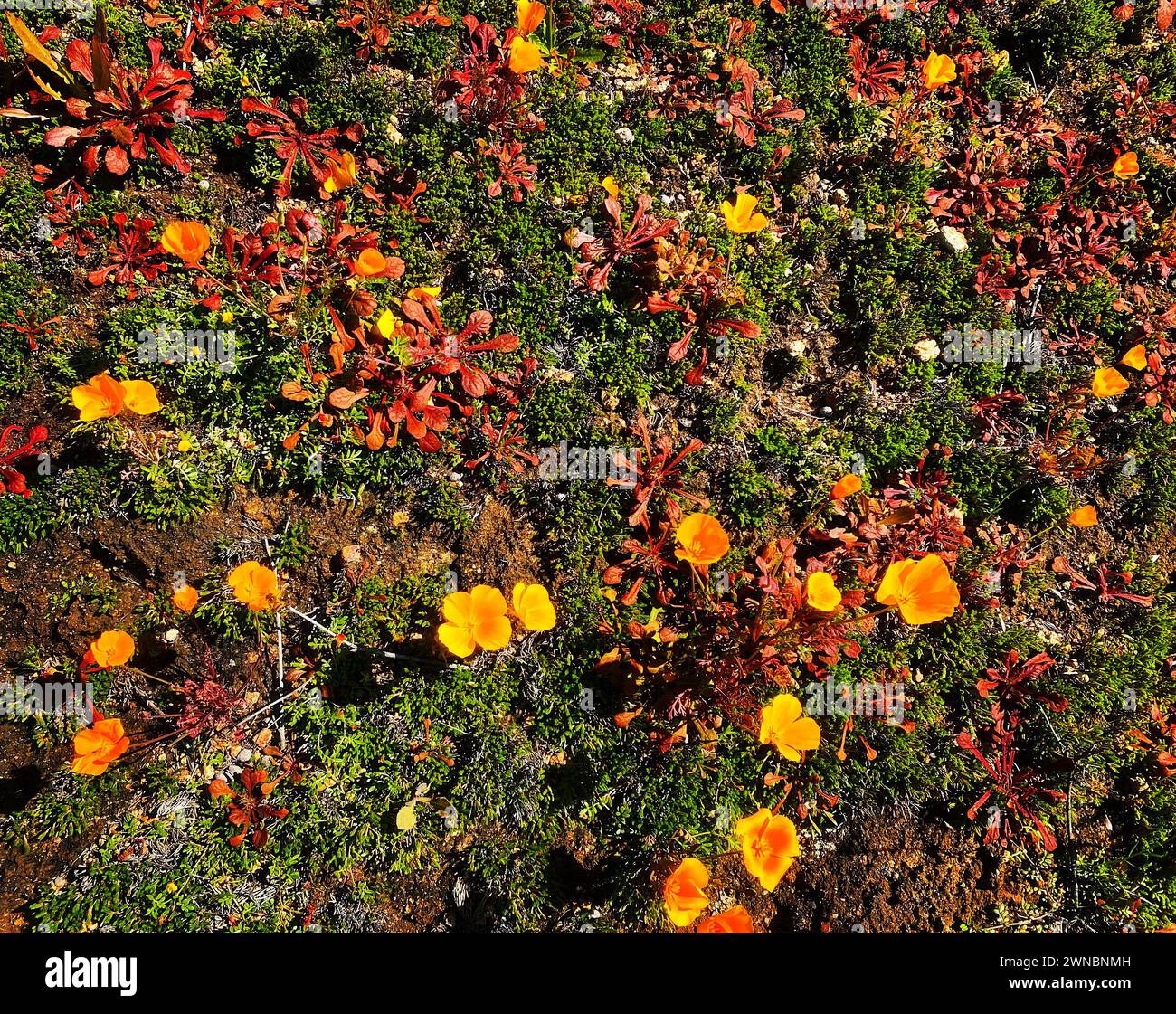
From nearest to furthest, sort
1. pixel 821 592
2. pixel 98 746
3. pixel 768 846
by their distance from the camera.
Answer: pixel 768 846 < pixel 98 746 < pixel 821 592

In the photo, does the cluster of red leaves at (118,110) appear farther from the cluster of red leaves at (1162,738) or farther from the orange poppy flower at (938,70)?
the cluster of red leaves at (1162,738)

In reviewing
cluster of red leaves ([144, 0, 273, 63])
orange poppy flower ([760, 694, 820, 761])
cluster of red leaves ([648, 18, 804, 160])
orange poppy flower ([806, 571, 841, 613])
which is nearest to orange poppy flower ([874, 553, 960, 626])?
orange poppy flower ([806, 571, 841, 613])

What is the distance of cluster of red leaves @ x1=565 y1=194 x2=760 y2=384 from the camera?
4379 millimetres

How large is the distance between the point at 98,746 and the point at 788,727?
320 centimetres

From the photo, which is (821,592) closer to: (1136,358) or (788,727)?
(788,727)

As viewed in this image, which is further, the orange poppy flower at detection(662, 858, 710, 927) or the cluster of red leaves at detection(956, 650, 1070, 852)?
the cluster of red leaves at detection(956, 650, 1070, 852)

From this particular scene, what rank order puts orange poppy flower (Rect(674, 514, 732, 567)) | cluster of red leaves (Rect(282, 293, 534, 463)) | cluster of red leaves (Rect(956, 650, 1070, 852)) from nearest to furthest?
orange poppy flower (Rect(674, 514, 732, 567)) < cluster of red leaves (Rect(956, 650, 1070, 852)) < cluster of red leaves (Rect(282, 293, 534, 463))

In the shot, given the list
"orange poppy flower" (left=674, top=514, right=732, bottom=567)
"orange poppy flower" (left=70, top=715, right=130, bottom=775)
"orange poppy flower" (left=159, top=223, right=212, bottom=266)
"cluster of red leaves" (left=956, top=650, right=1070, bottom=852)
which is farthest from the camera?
"cluster of red leaves" (left=956, top=650, right=1070, bottom=852)

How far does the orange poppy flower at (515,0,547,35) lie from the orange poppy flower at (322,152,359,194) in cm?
131

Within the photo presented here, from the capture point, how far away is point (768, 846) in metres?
3.13

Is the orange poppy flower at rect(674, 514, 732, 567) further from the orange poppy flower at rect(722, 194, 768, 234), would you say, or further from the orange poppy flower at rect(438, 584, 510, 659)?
the orange poppy flower at rect(722, 194, 768, 234)

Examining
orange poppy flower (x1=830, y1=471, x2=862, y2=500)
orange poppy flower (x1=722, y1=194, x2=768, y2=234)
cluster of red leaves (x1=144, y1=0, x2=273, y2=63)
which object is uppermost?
cluster of red leaves (x1=144, y1=0, x2=273, y2=63)

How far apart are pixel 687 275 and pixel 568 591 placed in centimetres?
209

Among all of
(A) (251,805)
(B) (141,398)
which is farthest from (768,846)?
(B) (141,398)
